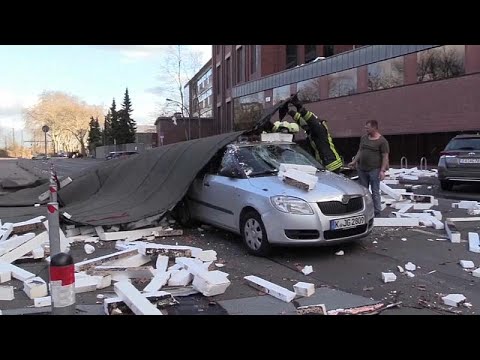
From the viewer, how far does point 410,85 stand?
1091 inches

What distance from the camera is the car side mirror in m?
7.41

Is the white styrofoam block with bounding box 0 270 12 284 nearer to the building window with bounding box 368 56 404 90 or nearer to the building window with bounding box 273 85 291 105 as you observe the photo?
the building window with bounding box 368 56 404 90

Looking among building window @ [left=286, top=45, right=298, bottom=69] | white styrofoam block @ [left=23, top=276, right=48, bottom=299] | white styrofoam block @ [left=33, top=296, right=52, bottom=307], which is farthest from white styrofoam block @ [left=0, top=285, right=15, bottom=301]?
building window @ [left=286, top=45, right=298, bottom=69]

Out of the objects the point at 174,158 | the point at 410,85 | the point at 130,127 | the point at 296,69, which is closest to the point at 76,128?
the point at 130,127

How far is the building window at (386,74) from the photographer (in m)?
28.5

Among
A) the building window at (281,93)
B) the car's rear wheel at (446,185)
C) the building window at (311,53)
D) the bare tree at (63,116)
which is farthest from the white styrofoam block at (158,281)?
the bare tree at (63,116)

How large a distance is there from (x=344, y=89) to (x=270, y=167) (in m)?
27.7

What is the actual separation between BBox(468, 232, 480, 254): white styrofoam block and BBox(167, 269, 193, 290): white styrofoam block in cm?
418

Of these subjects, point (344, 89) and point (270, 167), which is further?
point (344, 89)

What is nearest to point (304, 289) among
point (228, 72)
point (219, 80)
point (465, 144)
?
point (465, 144)

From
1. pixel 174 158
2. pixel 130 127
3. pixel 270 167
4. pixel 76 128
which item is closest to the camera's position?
pixel 270 167

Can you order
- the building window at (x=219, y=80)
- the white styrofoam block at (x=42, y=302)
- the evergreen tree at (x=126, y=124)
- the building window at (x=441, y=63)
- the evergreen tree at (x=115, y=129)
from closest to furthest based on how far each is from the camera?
the white styrofoam block at (x=42, y=302) → the building window at (x=441, y=63) → the building window at (x=219, y=80) → the evergreen tree at (x=126, y=124) → the evergreen tree at (x=115, y=129)

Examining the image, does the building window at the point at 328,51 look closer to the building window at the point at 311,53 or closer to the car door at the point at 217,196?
the building window at the point at 311,53
